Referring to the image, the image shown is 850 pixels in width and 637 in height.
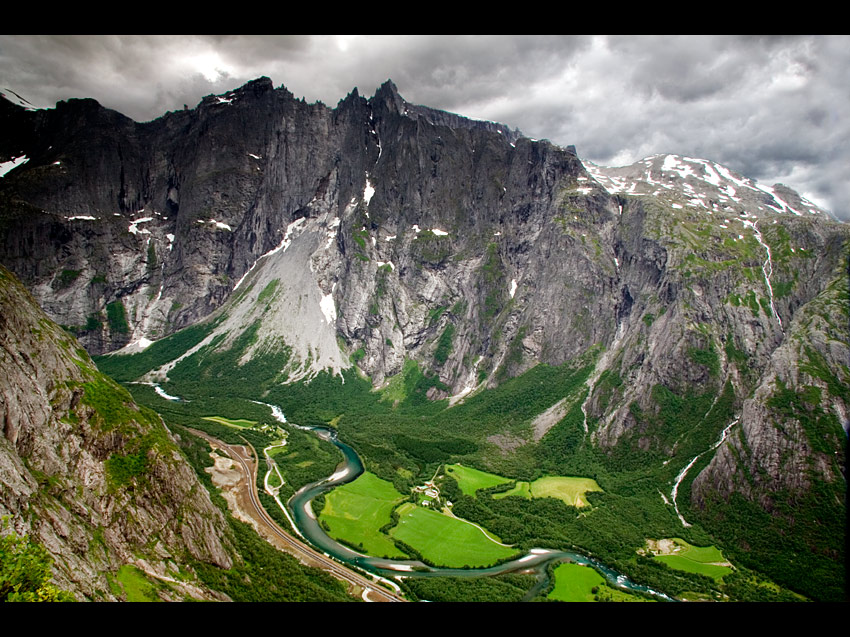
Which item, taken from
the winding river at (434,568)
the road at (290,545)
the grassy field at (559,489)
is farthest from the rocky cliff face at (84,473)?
the grassy field at (559,489)

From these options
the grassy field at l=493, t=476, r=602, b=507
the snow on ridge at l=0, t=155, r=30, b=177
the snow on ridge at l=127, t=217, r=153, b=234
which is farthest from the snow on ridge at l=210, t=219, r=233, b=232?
the grassy field at l=493, t=476, r=602, b=507

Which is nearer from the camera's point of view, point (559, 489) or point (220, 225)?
point (559, 489)

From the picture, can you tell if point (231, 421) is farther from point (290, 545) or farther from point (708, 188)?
point (708, 188)

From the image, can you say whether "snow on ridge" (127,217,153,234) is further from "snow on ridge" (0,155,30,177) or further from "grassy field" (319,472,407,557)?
"grassy field" (319,472,407,557)

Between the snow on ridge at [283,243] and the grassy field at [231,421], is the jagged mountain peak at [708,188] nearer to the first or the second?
the snow on ridge at [283,243]

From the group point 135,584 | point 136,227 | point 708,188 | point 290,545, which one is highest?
point 708,188

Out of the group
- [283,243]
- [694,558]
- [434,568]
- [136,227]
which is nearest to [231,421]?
[434,568]

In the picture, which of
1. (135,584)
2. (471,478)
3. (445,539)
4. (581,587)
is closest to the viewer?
(135,584)

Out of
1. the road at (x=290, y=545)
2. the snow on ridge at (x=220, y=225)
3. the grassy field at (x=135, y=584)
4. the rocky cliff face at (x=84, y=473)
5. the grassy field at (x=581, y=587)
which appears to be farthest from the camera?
the snow on ridge at (x=220, y=225)
